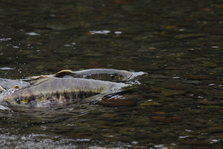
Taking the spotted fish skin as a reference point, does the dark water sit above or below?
below

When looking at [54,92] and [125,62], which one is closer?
[54,92]

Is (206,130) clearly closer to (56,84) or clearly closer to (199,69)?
(56,84)

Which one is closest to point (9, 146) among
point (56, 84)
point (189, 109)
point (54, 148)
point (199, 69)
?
point (54, 148)

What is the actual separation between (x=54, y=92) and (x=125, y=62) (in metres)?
2.49

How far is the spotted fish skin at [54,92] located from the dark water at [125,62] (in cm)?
18

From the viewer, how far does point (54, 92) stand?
22.2 ft

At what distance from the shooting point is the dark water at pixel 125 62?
5707 mm

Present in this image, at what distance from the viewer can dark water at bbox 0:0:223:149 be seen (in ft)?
18.7

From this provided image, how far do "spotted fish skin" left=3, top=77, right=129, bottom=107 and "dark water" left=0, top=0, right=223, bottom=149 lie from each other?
182 mm

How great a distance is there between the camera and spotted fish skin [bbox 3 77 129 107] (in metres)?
6.71

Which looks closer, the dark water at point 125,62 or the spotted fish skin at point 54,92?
the dark water at point 125,62

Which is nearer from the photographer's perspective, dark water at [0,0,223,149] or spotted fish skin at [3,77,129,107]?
dark water at [0,0,223,149]

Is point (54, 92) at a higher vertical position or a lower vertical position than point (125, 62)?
higher

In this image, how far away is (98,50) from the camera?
984 cm
